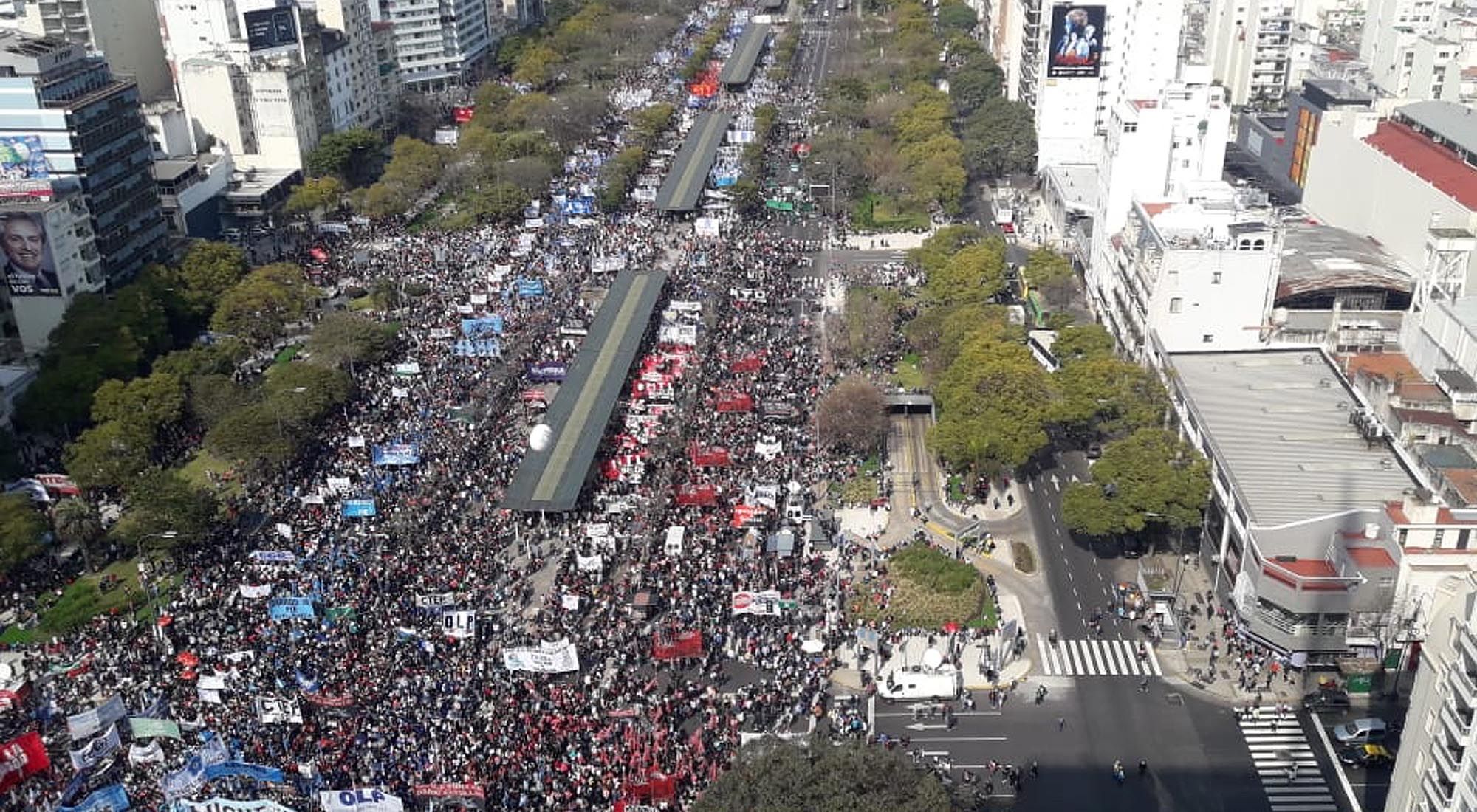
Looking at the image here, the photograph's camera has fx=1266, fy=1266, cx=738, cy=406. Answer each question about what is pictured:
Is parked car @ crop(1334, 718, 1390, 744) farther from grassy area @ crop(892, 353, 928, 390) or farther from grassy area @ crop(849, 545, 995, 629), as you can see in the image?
grassy area @ crop(892, 353, 928, 390)

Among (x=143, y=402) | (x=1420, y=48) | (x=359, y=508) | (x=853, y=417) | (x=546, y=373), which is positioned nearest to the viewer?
(x=359, y=508)

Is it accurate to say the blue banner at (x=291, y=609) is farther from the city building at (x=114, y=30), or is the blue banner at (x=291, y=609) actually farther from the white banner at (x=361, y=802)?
the city building at (x=114, y=30)

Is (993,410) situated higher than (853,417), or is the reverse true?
(993,410)

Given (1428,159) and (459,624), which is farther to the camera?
(1428,159)

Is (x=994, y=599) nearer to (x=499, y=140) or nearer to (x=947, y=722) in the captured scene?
(x=947, y=722)

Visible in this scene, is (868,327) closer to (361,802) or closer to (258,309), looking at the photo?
(258,309)

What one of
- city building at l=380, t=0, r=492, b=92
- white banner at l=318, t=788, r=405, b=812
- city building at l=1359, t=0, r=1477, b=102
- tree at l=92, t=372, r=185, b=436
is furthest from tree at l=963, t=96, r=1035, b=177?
white banner at l=318, t=788, r=405, b=812

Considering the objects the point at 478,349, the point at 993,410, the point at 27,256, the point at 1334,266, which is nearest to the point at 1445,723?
the point at 993,410
